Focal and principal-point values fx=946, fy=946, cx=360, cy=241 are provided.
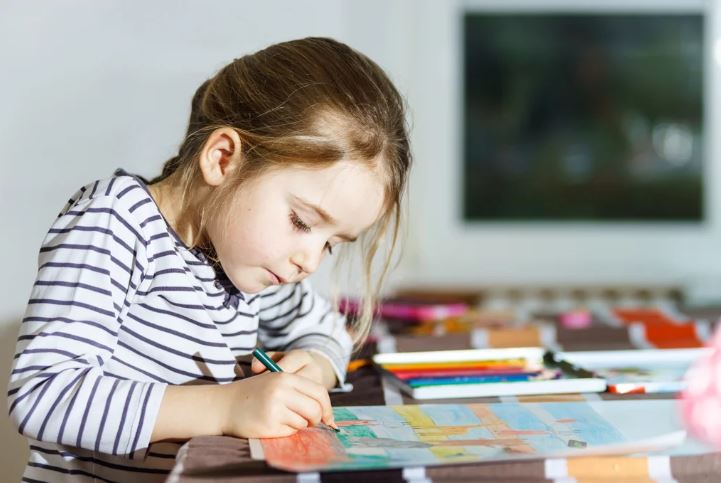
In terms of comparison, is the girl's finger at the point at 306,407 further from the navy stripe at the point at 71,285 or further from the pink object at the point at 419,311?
the pink object at the point at 419,311

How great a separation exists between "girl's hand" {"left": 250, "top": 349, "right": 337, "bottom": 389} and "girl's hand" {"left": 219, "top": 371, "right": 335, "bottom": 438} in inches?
6.5

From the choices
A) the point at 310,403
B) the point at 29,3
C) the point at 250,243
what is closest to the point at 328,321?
the point at 250,243

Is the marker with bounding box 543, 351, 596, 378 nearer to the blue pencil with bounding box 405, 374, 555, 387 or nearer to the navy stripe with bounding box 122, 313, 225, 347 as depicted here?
the blue pencil with bounding box 405, 374, 555, 387

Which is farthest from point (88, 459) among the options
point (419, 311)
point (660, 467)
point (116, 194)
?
point (419, 311)

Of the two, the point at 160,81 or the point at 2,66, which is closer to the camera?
the point at 2,66

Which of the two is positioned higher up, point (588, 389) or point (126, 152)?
point (126, 152)

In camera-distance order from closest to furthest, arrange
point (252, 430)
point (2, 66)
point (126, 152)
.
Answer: point (252, 430) < point (2, 66) < point (126, 152)

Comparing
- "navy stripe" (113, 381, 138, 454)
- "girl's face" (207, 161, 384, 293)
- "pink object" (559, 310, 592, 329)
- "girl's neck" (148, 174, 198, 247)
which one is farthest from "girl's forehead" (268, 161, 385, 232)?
"pink object" (559, 310, 592, 329)

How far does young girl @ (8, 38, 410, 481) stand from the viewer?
73 centimetres

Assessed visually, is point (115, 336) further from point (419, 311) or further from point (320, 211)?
point (419, 311)

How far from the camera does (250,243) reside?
0.87m

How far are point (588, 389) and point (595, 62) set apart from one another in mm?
1888

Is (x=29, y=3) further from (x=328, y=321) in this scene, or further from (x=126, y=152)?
(x=328, y=321)

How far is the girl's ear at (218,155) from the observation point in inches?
34.9
